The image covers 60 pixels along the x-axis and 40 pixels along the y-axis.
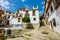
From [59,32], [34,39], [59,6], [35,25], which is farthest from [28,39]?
[35,25]

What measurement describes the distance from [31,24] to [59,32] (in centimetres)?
1803

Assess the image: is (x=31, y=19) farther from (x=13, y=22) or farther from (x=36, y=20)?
(x=13, y=22)

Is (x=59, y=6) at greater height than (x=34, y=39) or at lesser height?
greater

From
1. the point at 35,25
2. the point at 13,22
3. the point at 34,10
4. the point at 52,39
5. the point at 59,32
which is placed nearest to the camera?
the point at 52,39

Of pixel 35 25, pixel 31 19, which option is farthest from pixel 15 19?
pixel 35 25

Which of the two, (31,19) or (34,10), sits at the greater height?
(34,10)

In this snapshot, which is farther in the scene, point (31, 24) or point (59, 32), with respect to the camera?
point (31, 24)

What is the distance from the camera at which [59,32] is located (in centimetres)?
1309

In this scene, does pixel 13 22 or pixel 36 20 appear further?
pixel 13 22

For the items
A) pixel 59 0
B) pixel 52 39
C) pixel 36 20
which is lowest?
pixel 52 39

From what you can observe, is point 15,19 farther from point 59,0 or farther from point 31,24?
point 59,0

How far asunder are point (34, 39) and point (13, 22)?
25861 mm

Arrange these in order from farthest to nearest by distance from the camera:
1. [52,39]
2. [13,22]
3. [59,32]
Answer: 1. [13,22]
2. [59,32]
3. [52,39]

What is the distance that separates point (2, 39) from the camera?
12594 millimetres
